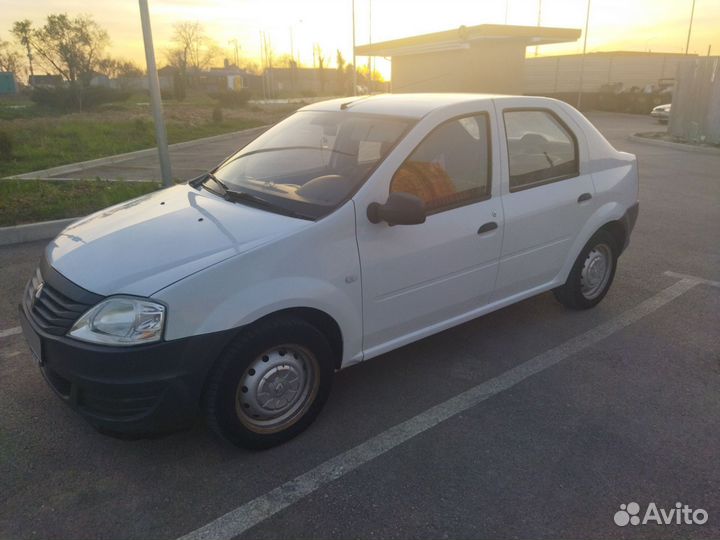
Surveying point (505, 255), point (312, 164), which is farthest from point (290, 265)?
point (505, 255)

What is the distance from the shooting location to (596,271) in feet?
15.2

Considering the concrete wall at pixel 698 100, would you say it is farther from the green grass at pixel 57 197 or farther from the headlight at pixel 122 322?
the headlight at pixel 122 322

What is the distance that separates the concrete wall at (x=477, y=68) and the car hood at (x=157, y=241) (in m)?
31.6

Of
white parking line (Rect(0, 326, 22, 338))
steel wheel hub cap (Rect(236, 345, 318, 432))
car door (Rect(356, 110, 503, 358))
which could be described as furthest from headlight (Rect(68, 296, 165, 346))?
white parking line (Rect(0, 326, 22, 338))

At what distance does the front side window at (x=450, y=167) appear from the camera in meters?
3.35

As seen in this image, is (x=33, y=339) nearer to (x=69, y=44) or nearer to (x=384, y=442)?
(x=384, y=442)

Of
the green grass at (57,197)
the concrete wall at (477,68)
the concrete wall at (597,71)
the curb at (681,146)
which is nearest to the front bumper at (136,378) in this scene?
the green grass at (57,197)

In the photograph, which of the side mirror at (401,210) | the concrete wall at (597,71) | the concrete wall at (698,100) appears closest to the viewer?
the side mirror at (401,210)

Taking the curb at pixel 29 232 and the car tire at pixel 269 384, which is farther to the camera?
the curb at pixel 29 232

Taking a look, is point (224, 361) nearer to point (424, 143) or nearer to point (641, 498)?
point (424, 143)

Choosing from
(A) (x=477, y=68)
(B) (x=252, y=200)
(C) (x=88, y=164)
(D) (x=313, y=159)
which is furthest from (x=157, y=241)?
(A) (x=477, y=68)

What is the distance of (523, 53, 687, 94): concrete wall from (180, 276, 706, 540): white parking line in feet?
130

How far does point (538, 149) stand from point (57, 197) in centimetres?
698

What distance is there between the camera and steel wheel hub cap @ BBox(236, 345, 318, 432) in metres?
2.80
